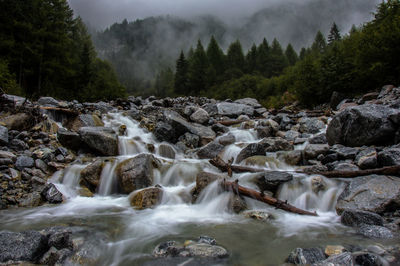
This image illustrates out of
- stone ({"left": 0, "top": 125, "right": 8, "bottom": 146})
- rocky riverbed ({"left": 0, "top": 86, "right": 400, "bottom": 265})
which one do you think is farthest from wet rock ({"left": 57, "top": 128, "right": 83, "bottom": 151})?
stone ({"left": 0, "top": 125, "right": 8, "bottom": 146})

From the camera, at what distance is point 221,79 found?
187 feet

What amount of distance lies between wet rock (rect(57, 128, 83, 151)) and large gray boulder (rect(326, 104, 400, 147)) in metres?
10.7

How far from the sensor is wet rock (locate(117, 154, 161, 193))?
749 cm

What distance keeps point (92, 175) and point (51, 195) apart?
57.9 inches

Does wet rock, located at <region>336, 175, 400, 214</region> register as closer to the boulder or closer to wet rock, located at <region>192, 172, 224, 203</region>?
wet rock, located at <region>192, 172, 224, 203</region>

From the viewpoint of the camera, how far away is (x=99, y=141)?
9844mm

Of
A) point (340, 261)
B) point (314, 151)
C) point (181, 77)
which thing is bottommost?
point (340, 261)

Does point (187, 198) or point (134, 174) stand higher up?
point (134, 174)

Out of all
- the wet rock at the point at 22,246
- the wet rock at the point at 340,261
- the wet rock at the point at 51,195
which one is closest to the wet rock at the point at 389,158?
the wet rock at the point at 340,261

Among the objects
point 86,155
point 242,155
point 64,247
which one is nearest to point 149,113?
point 86,155

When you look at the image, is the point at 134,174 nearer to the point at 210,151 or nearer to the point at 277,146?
the point at 210,151

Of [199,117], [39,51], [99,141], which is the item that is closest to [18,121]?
[99,141]

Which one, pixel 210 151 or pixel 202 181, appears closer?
pixel 202 181

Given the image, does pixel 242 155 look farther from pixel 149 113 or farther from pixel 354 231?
pixel 149 113
